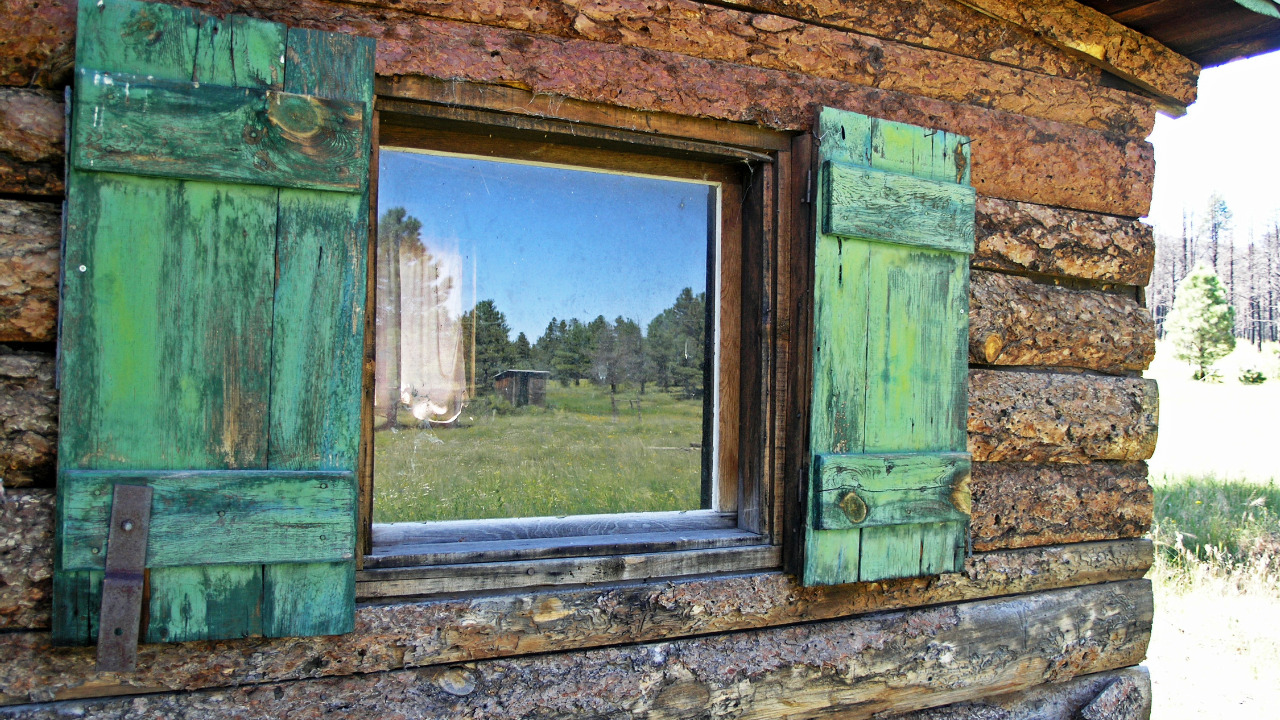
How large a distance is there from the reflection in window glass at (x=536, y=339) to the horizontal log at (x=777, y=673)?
45 centimetres

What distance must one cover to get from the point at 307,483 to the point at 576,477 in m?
0.82

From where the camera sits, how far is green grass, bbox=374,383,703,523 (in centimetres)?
203

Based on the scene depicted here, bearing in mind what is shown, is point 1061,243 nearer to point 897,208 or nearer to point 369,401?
point 897,208

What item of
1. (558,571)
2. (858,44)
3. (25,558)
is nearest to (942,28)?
(858,44)

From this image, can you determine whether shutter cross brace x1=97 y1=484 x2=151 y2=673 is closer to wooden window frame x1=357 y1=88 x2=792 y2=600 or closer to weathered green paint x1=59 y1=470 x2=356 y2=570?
weathered green paint x1=59 y1=470 x2=356 y2=570

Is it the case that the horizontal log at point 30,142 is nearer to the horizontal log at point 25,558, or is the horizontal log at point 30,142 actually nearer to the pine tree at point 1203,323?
the horizontal log at point 25,558

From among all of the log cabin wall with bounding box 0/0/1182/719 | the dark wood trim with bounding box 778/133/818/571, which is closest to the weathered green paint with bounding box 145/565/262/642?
the log cabin wall with bounding box 0/0/1182/719

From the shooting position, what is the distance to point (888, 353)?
83.7 inches

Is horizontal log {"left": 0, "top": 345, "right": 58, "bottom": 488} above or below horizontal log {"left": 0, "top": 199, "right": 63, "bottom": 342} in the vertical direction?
below

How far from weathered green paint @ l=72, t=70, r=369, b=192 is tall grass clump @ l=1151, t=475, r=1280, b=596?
6197 mm

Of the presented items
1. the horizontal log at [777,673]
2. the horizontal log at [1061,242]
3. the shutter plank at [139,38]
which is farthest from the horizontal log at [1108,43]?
the shutter plank at [139,38]

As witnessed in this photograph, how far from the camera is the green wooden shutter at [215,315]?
1499 millimetres

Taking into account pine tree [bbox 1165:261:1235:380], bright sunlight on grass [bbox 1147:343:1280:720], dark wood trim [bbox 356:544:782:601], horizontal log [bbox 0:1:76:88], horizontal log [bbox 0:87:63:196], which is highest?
pine tree [bbox 1165:261:1235:380]

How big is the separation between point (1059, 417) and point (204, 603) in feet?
8.45
